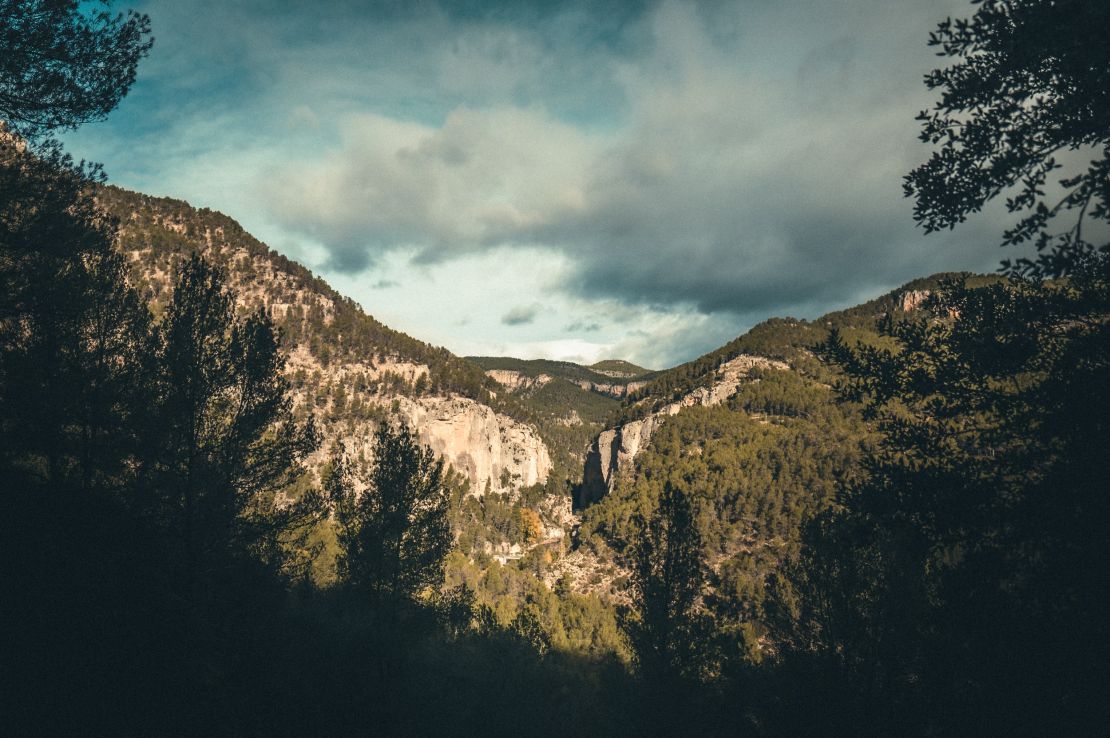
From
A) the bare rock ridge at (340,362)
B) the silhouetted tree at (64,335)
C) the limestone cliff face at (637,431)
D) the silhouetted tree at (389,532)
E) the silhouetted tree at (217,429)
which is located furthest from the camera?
the bare rock ridge at (340,362)

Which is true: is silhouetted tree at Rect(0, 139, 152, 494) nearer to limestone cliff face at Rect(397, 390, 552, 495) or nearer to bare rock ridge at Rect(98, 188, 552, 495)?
bare rock ridge at Rect(98, 188, 552, 495)

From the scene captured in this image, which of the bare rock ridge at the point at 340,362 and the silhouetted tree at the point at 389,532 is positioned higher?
the bare rock ridge at the point at 340,362

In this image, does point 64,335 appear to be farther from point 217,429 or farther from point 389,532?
point 389,532

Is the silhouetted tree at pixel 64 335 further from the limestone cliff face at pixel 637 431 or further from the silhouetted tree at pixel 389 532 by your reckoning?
the limestone cliff face at pixel 637 431

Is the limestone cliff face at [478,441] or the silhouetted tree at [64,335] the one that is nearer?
the silhouetted tree at [64,335]

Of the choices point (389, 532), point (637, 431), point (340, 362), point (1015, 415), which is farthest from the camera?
point (340, 362)

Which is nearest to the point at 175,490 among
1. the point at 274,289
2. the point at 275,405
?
the point at 275,405

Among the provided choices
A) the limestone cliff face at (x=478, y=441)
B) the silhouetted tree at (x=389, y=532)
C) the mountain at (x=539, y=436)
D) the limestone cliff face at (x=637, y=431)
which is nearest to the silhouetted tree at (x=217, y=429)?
the silhouetted tree at (x=389, y=532)

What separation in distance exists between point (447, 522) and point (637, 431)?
271 ft

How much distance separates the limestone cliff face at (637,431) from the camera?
334 feet

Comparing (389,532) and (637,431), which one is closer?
(389,532)

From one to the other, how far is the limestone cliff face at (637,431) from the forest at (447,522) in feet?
228

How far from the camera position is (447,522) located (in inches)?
912

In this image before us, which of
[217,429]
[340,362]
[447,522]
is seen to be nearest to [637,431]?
[340,362]
